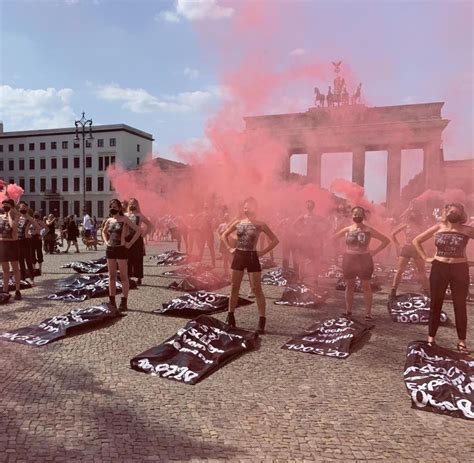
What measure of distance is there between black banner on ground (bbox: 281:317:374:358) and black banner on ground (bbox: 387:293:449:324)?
3.39 feet

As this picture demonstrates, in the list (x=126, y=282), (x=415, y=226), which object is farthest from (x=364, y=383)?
(x=415, y=226)

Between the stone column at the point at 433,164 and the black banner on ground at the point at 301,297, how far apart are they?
1659 inches

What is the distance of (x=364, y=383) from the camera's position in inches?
182

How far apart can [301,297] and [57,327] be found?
4522 millimetres

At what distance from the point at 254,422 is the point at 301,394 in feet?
2.58

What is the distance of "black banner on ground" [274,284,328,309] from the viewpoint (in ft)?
27.8

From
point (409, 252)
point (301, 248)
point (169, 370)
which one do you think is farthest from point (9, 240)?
point (409, 252)

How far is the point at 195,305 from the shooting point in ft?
25.5

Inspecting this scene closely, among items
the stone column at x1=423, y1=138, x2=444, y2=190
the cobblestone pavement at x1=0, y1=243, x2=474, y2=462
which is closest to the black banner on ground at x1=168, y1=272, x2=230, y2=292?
the cobblestone pavement at x1=0, y1=243, x2=474, y2=462

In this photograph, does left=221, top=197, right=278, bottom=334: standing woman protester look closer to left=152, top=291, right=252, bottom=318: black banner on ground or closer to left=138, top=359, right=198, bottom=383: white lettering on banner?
left=152, top=291, right=252, bottom=318: black banner on ground

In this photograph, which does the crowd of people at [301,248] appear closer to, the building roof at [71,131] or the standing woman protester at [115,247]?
the standing woman protester at [115,247]

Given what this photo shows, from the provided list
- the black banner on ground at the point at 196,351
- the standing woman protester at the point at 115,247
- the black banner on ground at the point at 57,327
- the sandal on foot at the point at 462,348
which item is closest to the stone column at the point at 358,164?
the standing woman protester at the point at 115,247

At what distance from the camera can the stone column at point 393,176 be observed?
47844mm

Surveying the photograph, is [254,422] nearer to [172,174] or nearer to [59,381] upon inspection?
[59,381]
